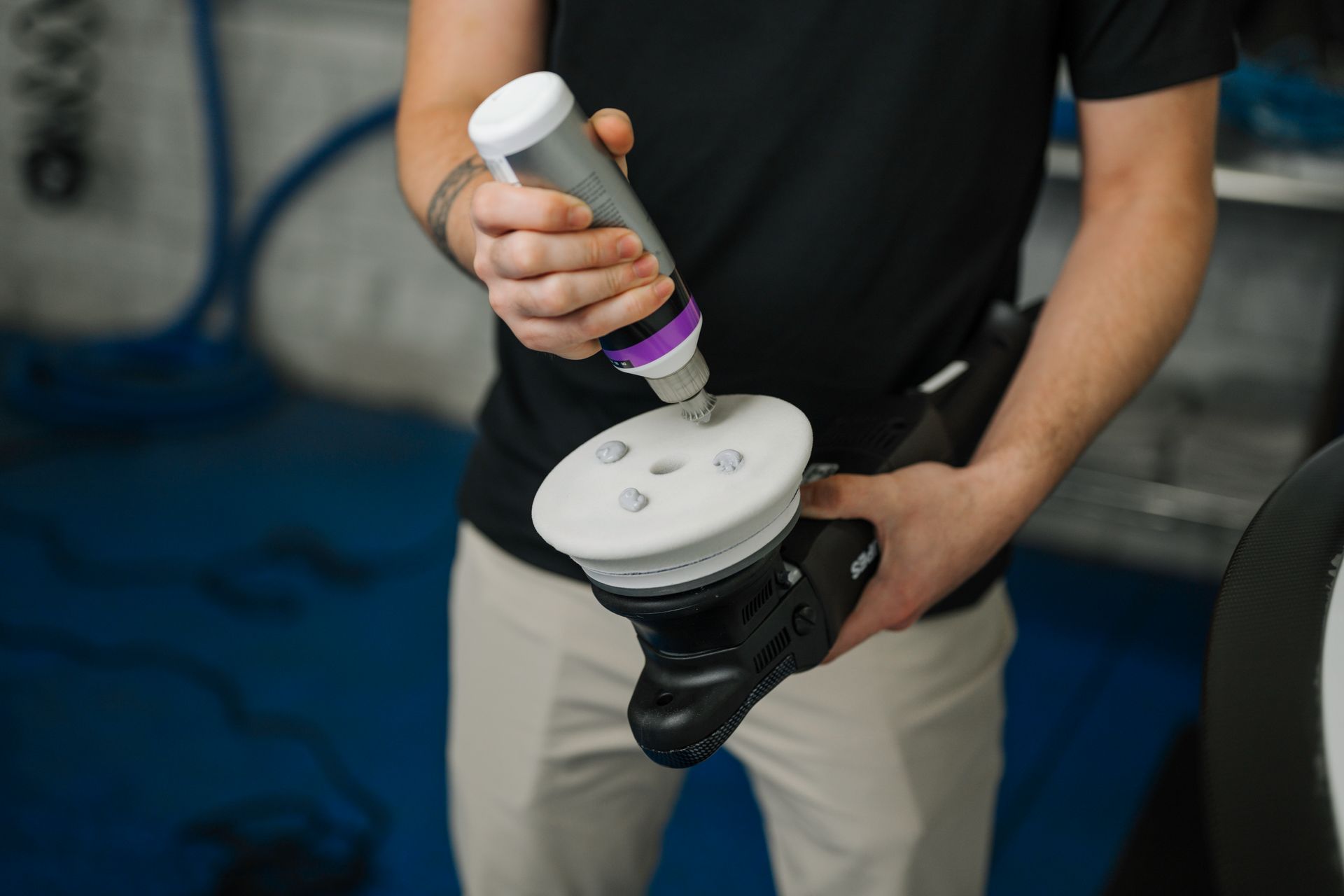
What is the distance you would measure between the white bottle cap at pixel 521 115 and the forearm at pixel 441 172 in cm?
20

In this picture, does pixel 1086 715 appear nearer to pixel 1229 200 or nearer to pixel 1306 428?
pixel 1306 428

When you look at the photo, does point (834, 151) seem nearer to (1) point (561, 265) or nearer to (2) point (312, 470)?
(1) point (561, 265)

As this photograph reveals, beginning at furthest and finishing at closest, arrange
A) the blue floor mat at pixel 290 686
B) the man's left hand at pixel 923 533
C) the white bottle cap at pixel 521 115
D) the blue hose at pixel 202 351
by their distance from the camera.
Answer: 1. the blue hose at pixel 202 351
2. the blue floor mat at pixel 290 686
3. the man's left hand at pixel 923 533
4. the white bottle cap at pixel 521 115

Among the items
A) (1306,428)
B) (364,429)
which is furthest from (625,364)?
(364,429)

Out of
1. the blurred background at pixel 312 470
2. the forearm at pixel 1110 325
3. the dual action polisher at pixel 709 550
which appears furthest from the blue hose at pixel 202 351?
the dual action polisher at pixel 709 550

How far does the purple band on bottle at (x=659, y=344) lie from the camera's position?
2.06 ft

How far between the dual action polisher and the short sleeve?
0.34 meters

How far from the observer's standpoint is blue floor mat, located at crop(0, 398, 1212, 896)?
69.1 inches

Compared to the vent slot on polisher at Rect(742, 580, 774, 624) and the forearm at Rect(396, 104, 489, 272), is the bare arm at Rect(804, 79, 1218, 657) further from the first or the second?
the forearm at Rect(396, 104, 489, 272)

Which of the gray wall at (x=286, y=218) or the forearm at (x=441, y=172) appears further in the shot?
the gray wall at (x=286, y=218)

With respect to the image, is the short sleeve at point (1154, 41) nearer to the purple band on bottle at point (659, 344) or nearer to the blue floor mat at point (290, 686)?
the purple band on bottle at point (659, 344)

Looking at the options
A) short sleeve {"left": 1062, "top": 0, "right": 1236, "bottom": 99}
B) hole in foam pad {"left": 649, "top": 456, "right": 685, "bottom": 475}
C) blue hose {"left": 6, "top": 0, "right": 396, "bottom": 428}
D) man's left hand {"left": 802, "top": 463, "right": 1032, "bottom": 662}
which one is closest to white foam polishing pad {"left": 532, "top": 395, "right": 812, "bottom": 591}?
hole in foam pad {"left": 649, "top": 456, "right": 685, "bottom": 475}

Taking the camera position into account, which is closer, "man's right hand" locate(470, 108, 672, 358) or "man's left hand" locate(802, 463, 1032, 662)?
"man's right hand" locate(470, 108, 672, 358)

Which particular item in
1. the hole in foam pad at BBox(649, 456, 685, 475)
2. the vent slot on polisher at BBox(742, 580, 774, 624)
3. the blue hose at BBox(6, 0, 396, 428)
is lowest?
the blue hose at BBox(6, 0, 396, 428)
